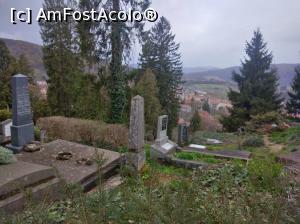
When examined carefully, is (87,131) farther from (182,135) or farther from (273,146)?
(273,146)

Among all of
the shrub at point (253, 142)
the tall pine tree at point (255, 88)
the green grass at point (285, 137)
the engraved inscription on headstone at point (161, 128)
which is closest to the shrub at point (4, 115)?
the engraved inscription on headstone at point (161, 128)

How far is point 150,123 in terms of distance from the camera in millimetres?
20781

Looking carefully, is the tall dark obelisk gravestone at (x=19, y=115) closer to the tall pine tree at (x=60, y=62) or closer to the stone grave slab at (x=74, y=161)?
the stone grave slab at (x=74, y=161)

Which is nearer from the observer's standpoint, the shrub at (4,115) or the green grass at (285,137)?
the green grass at (285,137)

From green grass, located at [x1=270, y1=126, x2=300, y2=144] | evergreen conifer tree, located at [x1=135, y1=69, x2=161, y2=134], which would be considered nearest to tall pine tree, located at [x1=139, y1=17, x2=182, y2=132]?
evergreen conifer tree, located at [x1=135, y1=69, x2=161, y2=134]

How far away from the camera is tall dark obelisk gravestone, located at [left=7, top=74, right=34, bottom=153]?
831 cm

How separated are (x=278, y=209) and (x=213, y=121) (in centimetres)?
4123

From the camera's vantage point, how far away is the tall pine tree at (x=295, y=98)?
26.7m

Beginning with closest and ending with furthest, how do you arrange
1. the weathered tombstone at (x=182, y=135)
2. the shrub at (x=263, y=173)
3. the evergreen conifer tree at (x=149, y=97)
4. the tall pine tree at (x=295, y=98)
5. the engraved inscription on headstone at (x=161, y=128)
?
1. the shrub at (x=263, y=173)
2. the engraved inscription on headstone at (x=161, y=128)
3. the weathered tombstone at (x=182, y=135)
4. the evergreen conifer tree at (x=149, y=97)
5. the tall pine tree at (x=295, y=98)

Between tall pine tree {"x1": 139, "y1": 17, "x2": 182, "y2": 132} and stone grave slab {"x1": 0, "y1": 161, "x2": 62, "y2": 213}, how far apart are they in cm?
1957

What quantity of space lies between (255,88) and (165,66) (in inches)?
378

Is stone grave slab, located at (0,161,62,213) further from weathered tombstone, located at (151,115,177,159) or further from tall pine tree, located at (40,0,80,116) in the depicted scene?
tall pine tree, located at (40,0,80,116)

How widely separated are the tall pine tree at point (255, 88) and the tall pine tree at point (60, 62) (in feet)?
46.3

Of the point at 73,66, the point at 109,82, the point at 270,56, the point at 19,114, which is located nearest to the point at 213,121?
the point at 270,56
